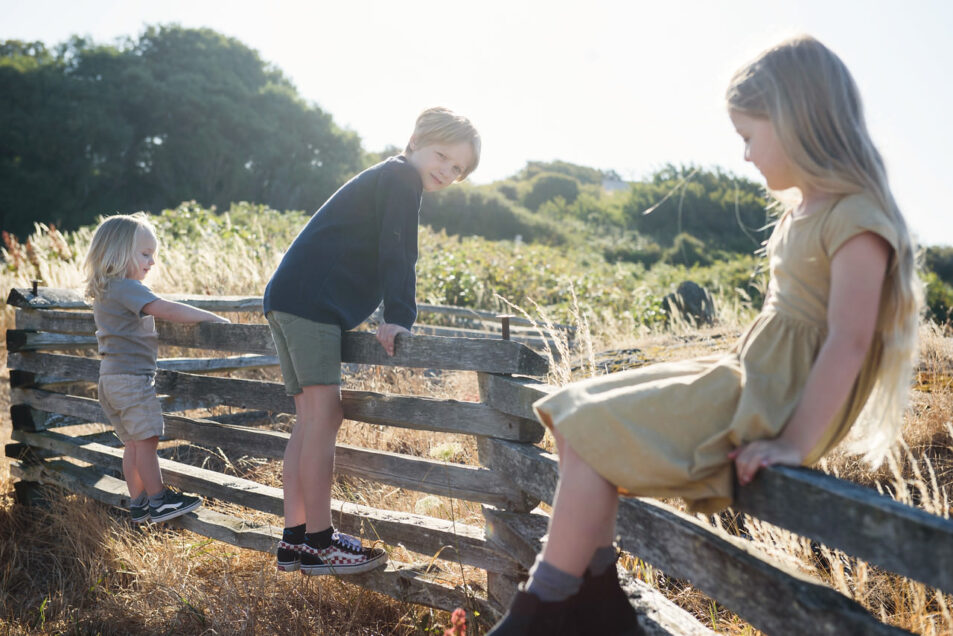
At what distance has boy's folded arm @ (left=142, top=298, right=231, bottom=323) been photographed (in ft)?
11.5

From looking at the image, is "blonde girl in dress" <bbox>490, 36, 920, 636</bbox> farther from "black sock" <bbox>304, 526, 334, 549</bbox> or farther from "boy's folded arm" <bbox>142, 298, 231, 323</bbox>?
"boy's folded arm" <bbox>142, 298, 231, 323</bbox>

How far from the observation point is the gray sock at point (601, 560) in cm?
185

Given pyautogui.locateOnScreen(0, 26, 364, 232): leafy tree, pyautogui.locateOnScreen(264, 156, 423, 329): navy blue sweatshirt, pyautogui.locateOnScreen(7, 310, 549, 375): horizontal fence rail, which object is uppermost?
pyautogui.locateOnScreen(0, 26, 364, 232): leafy tree

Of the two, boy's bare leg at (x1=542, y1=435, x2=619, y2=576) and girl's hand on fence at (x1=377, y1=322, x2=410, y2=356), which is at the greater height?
girl's hand on fence at (x1=377, y1=322, x2=410, y2=356)

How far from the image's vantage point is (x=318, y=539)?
2.86 m

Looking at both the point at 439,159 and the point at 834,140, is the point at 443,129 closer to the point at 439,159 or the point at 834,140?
the point at 439,159

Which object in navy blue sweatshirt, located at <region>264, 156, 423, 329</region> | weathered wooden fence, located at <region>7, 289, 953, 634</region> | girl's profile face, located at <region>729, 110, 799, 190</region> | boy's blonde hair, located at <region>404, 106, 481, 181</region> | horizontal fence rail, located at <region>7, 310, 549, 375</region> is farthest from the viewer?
boy's blonde hair, located at <region>404, 106, 481, 181</region>

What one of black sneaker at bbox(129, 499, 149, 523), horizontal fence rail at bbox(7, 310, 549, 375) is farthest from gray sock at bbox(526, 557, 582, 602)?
black sneaker at bbox(129, 499, 149, 523)

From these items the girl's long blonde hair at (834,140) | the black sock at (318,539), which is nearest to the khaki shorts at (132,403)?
the black sock at (318,539)

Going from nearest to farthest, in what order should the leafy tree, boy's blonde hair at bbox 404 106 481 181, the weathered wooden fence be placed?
the weathered wooden fence, boy's blonde hair at bbox 404 106 481 181, the leafy tree

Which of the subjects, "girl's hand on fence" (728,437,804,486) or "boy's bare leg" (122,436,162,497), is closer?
"girl's hand on fence" (728,437,804,486)

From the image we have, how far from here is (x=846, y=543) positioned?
1423 millimetres

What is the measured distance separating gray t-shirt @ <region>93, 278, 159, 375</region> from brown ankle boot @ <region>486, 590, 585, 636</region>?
2.72 metres

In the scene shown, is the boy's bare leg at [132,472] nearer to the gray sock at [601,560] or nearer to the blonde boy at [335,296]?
the blonde boy at [335,296]
